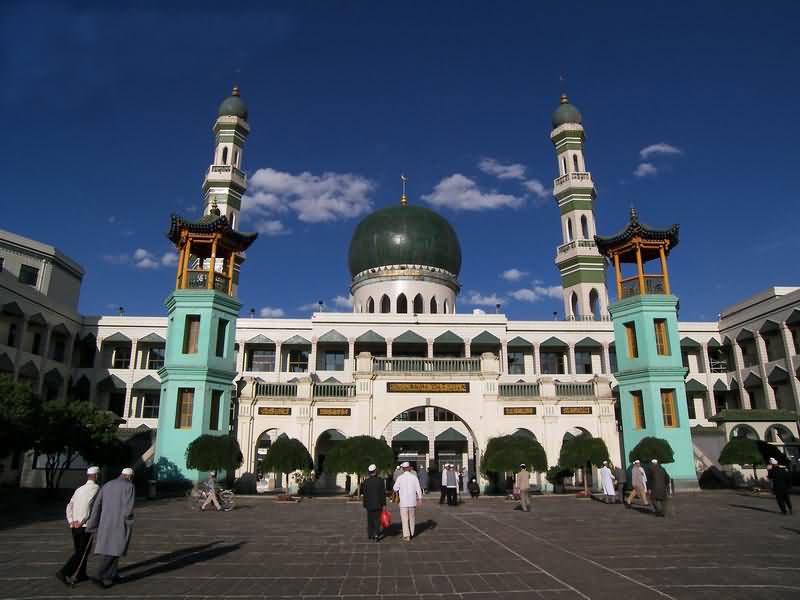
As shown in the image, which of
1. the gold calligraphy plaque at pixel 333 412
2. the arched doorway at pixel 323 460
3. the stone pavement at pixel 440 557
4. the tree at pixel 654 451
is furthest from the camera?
the arched doorway at pixel 323 460

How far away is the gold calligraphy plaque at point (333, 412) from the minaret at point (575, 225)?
2787 centimetres

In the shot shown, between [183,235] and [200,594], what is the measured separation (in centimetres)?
2281

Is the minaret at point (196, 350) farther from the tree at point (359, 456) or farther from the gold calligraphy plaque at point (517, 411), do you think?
the gold calligraphy plaque at point (517, 411)

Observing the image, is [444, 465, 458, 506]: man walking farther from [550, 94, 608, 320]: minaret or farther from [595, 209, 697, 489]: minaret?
[550, 94, 608, 320]: minaret

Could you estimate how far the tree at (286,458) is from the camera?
73.5 feet

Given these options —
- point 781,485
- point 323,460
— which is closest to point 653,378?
point 781,485

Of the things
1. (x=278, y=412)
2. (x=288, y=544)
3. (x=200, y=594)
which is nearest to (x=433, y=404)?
(x=278, y=412)

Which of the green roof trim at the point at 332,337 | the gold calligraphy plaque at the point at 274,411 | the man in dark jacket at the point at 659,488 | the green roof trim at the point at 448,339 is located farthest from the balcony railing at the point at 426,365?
the green roof trim at the point at 332,337

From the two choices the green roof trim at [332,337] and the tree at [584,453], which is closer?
the tree at [584,453]

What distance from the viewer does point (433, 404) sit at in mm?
26984

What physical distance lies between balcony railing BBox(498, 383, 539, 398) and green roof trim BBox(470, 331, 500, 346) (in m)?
14.9

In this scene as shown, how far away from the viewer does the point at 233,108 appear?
171 ft

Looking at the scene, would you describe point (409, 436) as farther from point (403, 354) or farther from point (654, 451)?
point (654, 451)

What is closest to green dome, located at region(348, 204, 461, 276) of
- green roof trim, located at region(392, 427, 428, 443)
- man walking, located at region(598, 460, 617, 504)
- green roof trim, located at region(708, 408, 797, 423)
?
green roof trim, located at region(392, 427, 428, 443)
